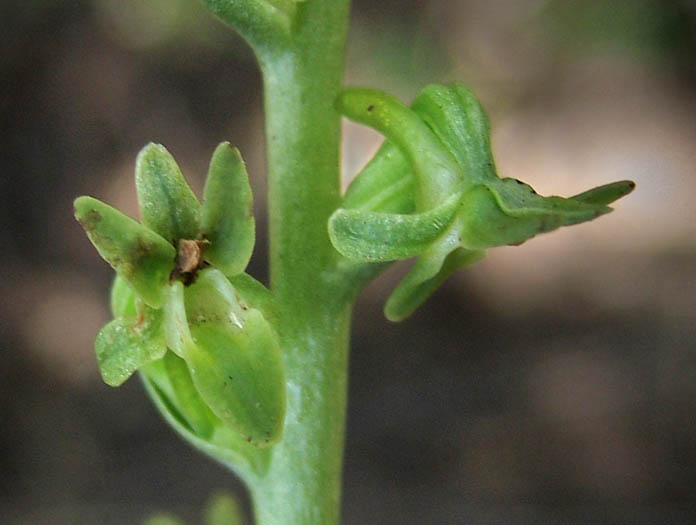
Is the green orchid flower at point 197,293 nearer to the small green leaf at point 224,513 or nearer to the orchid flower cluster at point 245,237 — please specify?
the orchid flower cluster at point 245,237

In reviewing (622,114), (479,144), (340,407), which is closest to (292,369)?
(340,407)

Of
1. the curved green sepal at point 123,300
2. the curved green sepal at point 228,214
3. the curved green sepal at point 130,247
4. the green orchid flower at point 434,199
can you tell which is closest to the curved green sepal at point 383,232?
the green orchid flower at point 434,199

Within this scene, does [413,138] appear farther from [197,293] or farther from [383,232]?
[197,293]

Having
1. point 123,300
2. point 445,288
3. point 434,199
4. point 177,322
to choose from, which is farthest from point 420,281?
point 445,288

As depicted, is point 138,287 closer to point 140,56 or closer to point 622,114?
point 140,56

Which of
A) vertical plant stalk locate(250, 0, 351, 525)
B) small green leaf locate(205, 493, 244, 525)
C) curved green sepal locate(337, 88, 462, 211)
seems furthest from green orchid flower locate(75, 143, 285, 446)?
small green leaf locate(205, 493, 244, 525)

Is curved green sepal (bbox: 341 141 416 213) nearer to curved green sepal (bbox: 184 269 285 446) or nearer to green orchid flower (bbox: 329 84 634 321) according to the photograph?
green orchid flower (bbox: 329 84 634 321)
